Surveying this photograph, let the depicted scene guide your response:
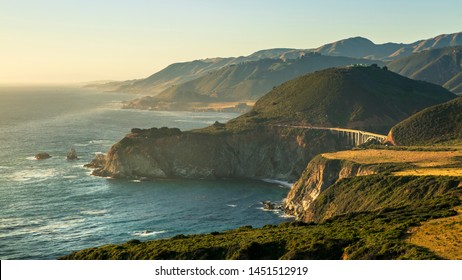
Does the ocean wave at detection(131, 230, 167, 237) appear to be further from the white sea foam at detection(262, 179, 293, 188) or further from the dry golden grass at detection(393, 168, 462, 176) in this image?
the white sea foam at detection(262, 179, 293, 188)

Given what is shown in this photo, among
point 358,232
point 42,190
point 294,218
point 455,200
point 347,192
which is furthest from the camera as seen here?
point 42,190

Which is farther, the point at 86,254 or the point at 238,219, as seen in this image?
the point at 238,219

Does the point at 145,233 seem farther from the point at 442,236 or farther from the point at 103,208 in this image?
the point at 442,236

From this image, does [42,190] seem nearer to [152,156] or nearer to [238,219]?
[152,156]

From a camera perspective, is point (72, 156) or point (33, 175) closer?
point (33, 175)

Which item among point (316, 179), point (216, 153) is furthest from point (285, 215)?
point (216, 153)

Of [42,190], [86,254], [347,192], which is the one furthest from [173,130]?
[86,254]

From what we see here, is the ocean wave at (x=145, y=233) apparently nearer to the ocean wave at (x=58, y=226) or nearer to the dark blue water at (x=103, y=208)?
the dark blue water at (x=103, y=208)
